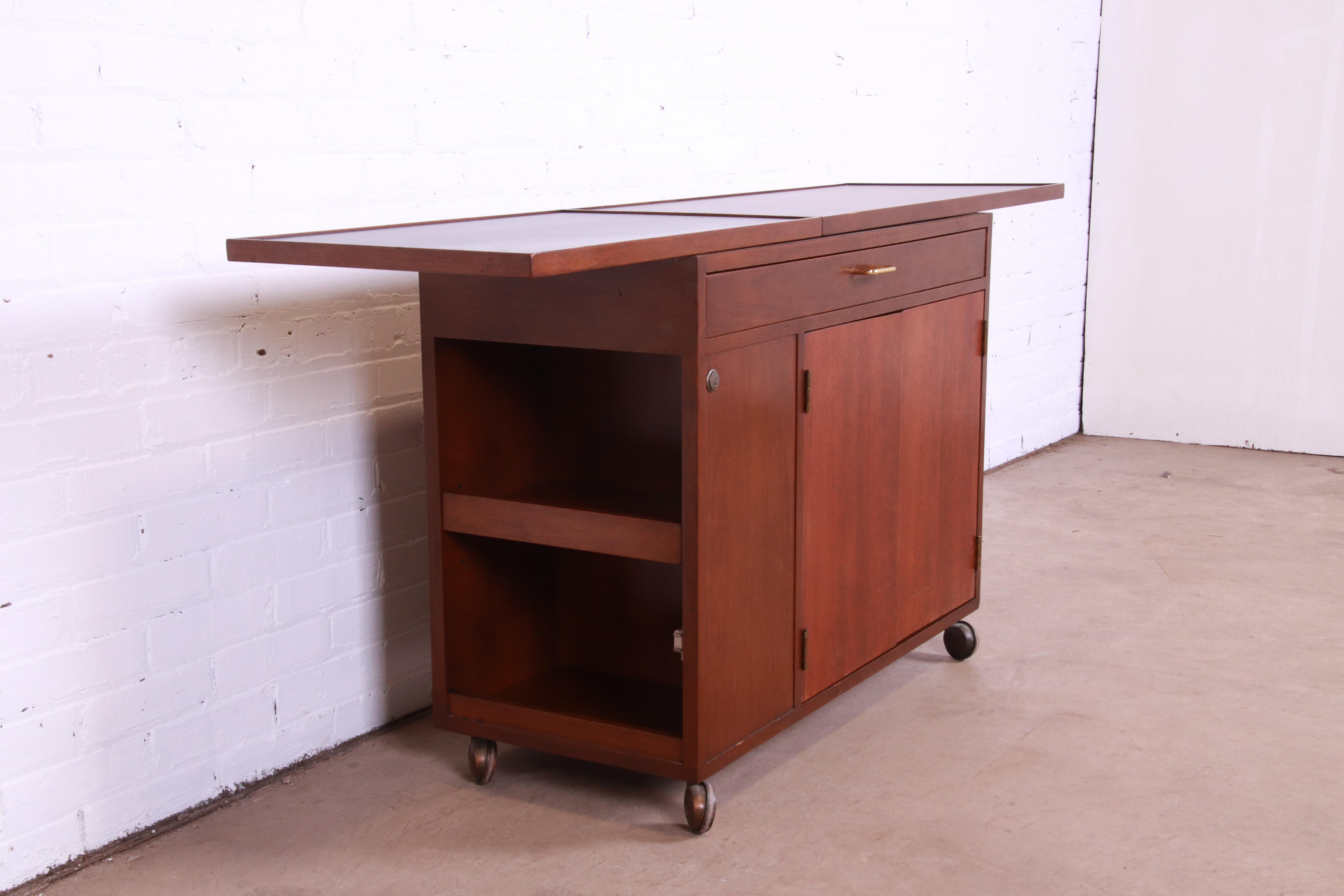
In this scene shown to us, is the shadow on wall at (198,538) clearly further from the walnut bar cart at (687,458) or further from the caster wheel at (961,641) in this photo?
the caster wheel at (961,641)

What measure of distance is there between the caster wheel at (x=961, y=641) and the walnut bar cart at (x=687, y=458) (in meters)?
0.17

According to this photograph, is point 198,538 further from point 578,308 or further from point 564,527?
point 578,308

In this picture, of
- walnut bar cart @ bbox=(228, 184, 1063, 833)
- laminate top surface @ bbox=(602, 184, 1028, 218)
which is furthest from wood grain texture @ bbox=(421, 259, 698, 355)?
laminate top surface @ bbox=(602, 184, 1028, 218)

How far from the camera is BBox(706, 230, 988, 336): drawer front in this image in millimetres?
2316

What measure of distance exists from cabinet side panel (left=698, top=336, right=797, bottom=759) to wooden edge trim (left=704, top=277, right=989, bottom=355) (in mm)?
18

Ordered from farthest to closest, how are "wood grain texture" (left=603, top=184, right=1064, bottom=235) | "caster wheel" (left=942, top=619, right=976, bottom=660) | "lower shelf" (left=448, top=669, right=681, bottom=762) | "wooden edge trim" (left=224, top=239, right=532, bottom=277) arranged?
"caster wheel" (left=942, top=619, right=976, bottom=660) < "wood grain texture" (left=603, top=184, right=1064, bottom=235) < "lower shelf" (left=448, top=669, right=681, bottom=762) < "wooden edge trim" (left=224, top=239, right=532, bottom=277)

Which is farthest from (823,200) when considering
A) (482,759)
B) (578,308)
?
(482,759)

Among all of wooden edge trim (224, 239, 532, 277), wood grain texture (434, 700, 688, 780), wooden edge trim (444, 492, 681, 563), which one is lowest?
wood grain texture (434, 700, 688, 780)

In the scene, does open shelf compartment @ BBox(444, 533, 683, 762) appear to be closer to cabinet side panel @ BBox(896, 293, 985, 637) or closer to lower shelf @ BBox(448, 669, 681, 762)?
lower shelf @ BBox(448, 669, 681, 762)

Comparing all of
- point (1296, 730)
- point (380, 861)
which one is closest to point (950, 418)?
point (1296, 730)

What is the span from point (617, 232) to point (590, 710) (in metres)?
0.93

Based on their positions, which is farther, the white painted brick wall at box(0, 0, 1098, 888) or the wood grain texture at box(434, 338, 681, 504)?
the wood grain texture at box(434, 338, 681, 504)

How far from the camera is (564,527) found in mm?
2465

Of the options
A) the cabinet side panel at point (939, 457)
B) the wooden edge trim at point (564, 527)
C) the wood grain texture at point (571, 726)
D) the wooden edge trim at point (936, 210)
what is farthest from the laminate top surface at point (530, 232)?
the wood grain texture at point (571, 726)
